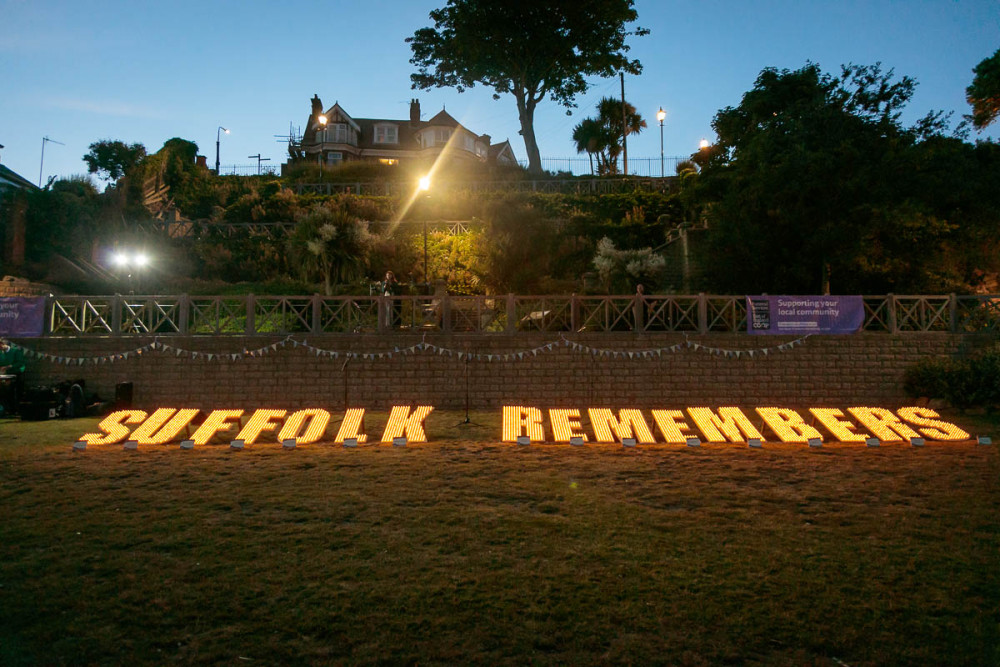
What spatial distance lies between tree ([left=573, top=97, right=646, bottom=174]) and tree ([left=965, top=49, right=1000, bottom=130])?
2946 centimetres

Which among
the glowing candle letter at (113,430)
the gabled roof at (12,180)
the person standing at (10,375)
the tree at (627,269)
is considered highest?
the gabled roof at (12,180)

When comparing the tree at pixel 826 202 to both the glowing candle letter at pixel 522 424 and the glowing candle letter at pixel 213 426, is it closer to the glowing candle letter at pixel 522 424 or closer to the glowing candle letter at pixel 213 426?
the glowing candle letter at pixel 522 424

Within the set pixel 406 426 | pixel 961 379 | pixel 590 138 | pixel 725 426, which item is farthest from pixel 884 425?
pixel 590 138

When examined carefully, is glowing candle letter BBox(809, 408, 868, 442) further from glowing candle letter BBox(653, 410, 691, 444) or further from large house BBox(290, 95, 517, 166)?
large house BBox(290, 95, 517, 166)

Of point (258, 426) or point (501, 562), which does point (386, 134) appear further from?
point (501, 562)

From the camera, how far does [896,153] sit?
19.9 metres

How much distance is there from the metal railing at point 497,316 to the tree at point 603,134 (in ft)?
135

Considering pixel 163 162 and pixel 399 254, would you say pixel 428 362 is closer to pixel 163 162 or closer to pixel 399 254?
pixel 399 254

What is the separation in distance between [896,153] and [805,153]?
8.47 ft

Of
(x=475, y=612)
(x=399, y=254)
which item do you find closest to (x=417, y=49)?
(x=399, y=254)

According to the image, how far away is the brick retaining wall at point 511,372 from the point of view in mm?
16656

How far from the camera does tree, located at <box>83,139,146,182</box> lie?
1718 inches

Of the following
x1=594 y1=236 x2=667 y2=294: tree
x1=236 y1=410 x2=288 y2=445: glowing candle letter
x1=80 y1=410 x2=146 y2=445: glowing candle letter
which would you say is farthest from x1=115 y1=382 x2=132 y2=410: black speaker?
x1=594 y1=236 x2=667 y2=294: tree

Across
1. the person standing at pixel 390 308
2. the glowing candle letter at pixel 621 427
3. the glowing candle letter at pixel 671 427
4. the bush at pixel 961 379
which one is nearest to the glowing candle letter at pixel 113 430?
the person standing at pixel 390 308
